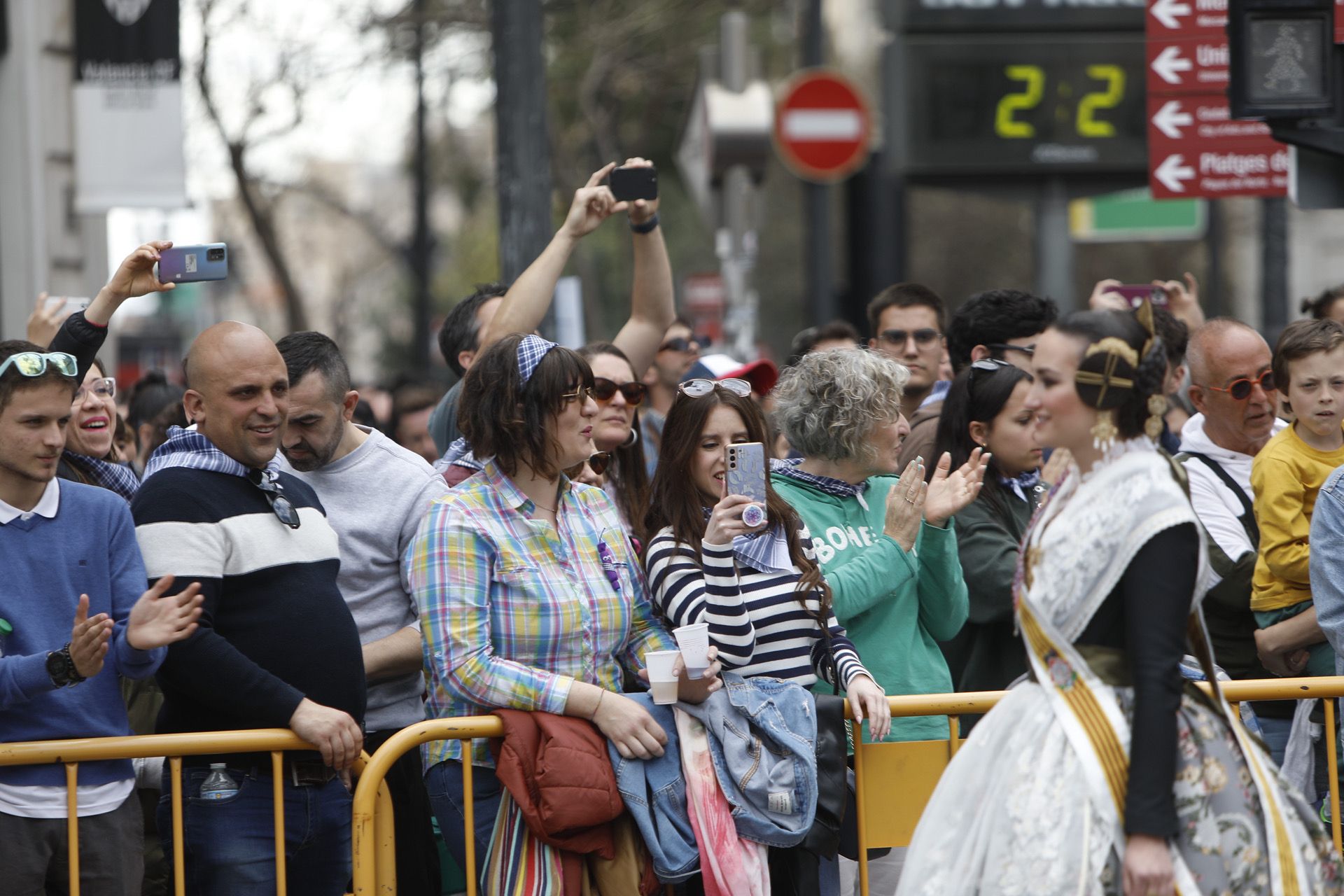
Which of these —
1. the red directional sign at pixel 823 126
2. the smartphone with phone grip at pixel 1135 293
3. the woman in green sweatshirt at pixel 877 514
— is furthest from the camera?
the red directional sign at pixel 823 126

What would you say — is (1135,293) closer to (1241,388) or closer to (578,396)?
(1241,388)

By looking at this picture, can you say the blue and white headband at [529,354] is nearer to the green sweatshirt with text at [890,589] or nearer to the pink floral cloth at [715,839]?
the green sweatshirt with text at [890,589]

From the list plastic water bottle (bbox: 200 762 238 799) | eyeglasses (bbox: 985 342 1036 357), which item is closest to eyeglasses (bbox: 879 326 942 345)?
eyeglasses (bbox: 985 342 1036 357)

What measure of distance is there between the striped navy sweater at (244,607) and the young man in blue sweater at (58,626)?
103mm

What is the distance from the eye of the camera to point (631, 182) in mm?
5863

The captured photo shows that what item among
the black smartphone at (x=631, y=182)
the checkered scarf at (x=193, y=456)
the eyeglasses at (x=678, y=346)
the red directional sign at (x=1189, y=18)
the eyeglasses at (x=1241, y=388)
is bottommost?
the checkered scarf at (x=193, y=456)

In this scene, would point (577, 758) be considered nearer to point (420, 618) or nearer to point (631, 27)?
point (420, 618)

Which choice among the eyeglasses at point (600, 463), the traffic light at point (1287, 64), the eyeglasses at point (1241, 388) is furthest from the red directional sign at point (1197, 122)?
the eyeglasses at point (600, 463)

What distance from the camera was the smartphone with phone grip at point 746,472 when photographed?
14.2 ft

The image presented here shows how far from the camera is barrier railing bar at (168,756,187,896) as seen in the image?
171 inches

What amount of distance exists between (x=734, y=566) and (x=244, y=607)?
52.0 inches

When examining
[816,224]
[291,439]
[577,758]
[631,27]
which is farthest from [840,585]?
[631,27]

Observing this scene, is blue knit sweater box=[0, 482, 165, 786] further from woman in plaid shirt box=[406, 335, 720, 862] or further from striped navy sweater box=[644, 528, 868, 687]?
striped navy sweater box=[644, 528, 868, 687]

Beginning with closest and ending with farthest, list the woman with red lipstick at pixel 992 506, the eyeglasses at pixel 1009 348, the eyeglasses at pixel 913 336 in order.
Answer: the woman with red lipstick at pixel 992 506, the eyeglasses at pixel 1009 348, the eyeglasses at pixel 913 336
